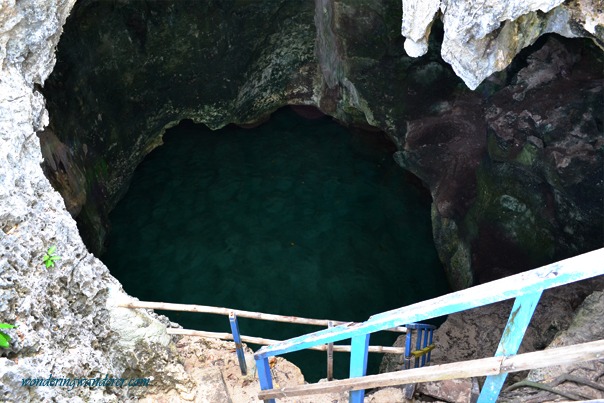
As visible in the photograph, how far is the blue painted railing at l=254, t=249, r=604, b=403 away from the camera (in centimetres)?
256

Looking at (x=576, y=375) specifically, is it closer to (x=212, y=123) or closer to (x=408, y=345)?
(x=408, y=345)

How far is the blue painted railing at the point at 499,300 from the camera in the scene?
2.56 m

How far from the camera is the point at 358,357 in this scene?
3.42m

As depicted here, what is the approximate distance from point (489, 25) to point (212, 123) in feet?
28.9

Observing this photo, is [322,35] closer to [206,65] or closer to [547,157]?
[206,65]

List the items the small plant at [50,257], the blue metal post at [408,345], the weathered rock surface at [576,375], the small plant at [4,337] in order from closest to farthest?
the small plant at [4,337]
the weathered rock surface at [576,375]
the small plant at [50,257]
the blue metal post at [408,345]

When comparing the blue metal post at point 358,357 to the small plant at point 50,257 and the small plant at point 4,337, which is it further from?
the small plant at point 50,257

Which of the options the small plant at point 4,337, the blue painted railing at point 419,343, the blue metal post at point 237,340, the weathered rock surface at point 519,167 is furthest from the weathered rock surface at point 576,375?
the small plant at point 4,337

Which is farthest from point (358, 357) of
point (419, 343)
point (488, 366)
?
point (419, 343)

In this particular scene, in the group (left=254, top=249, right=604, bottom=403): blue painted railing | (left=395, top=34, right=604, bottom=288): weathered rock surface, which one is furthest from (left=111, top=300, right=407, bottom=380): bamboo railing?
(left=395, top=34, right=604, bottom=288): weathered rock surface

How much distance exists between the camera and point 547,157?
26.7 feet

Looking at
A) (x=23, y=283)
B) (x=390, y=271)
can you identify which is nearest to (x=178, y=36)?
(x=390, y=271)

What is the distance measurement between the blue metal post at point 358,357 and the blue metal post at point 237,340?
182cm

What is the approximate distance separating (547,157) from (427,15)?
3757mm
